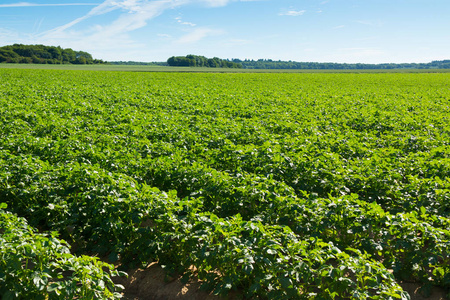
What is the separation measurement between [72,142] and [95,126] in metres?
4.17

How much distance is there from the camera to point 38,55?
4884 inches

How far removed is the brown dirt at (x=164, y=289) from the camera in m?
4.96

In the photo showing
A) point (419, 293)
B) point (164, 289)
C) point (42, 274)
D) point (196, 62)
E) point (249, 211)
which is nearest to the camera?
point (42, 274)

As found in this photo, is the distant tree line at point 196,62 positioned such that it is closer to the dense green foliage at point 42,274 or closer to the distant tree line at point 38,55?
the distant tree line at point 38,55

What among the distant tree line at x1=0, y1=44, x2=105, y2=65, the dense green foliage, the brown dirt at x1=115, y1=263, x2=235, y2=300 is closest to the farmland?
the dense green foliage

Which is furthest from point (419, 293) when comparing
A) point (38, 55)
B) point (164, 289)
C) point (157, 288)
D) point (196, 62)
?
point (38, 55)

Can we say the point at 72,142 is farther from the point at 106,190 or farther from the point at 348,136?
the point at 348,136

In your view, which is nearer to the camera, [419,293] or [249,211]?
[419,293]

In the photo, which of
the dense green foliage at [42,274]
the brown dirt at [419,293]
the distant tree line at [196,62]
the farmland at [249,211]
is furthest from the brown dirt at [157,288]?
the distant tree line at [196,62]

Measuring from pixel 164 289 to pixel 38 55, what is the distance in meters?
144

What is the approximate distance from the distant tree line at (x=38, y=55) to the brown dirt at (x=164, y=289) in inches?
5193

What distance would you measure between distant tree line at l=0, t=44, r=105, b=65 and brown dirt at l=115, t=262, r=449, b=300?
132 meters

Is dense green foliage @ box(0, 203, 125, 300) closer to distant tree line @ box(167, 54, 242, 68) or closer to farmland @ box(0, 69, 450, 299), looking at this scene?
farmland @ box(0, 69, 450, 299)

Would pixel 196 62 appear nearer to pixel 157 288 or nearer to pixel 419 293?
pixel 157 288
